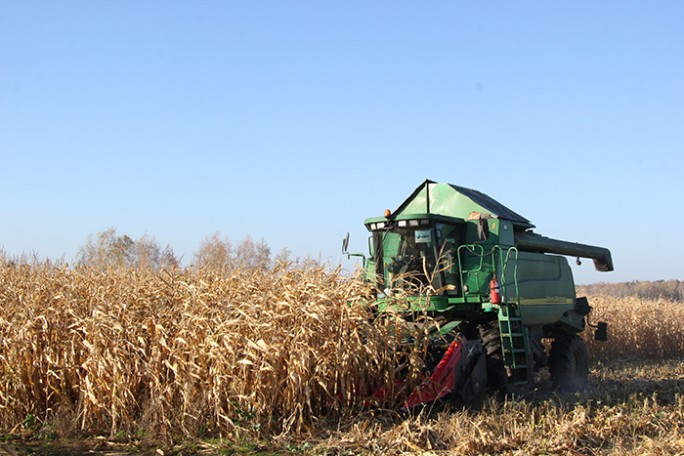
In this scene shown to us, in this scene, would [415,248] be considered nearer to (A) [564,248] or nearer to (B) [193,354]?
(B) [193,354]

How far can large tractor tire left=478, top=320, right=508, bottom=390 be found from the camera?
803 centimetres

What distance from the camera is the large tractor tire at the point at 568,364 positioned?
9.80 m

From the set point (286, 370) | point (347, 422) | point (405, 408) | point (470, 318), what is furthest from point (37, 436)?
point (470, 318)

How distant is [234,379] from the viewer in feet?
20.2

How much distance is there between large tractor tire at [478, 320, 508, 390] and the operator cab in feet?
2.23

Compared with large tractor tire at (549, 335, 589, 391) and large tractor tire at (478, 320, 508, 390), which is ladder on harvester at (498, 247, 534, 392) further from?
large tractor tire at (549, 335, 589, 391)

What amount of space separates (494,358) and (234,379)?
3.36m

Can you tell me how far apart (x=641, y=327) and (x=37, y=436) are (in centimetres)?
1345

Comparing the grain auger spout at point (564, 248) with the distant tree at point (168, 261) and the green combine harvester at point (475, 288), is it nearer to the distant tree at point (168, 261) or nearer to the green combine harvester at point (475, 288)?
the green combine harvester at point (475, 288)

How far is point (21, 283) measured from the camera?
7508mm

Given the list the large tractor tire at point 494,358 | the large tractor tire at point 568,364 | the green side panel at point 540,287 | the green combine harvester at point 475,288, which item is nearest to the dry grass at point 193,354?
the green combine harvester at point 475,288

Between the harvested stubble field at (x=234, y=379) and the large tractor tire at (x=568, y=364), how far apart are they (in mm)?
2494

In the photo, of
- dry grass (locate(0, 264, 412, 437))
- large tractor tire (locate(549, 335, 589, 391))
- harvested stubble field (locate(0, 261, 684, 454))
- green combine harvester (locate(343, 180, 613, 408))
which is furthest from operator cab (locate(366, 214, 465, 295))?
large tractor tire (locate(549, 335, 589, 391))

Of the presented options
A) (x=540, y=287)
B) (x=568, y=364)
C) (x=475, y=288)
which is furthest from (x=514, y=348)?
(x=568, y=364)
